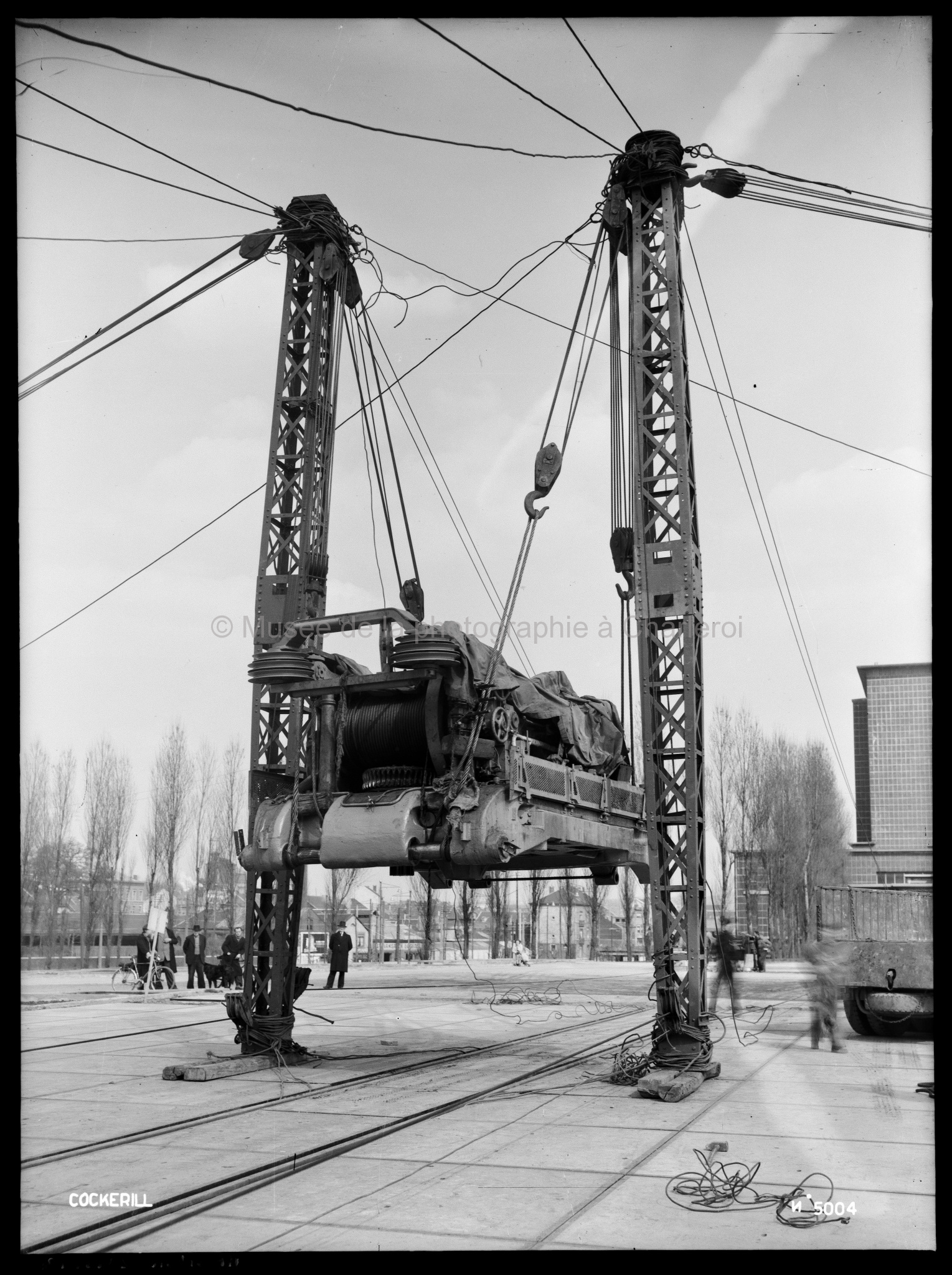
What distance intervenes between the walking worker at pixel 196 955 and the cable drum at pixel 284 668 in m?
17.9

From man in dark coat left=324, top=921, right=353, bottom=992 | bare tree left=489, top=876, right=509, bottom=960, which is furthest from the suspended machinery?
bare tree left=489, top=876, right=509, bottom=960

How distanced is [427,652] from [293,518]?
4.60m

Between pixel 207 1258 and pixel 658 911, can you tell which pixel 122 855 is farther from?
pixel 207 1258

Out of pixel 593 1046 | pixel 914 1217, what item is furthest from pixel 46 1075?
pixel 914 1217

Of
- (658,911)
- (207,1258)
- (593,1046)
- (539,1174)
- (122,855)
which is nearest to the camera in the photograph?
(207,1258)

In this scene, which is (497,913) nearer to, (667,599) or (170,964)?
(170,964)

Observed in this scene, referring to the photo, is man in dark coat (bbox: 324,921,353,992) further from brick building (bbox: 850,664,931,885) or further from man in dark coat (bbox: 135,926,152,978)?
brick building (bbox: 850,664,931,885)

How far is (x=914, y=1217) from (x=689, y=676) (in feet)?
23.0

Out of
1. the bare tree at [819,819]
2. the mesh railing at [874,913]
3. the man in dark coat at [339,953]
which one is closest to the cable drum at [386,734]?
the mesh railing at [874,913]

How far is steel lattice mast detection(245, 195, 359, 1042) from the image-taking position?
1448 cm

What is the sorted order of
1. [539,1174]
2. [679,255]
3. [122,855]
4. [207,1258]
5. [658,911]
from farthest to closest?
[122,855] → [679,255] → [658,911] → [539,1174] → [207,1258]

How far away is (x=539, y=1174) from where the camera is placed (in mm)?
8562

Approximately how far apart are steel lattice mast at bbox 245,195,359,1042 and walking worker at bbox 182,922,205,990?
15019 millimetres

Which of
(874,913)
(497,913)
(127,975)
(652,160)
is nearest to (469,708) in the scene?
(652,160)
